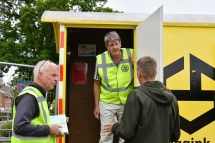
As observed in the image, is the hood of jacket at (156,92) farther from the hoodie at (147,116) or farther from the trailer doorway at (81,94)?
the trailer doorway at (81,94)

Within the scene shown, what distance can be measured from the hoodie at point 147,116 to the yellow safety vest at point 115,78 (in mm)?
1272

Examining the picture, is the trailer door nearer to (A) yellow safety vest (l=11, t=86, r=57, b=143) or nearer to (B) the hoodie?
(B) the hoodie

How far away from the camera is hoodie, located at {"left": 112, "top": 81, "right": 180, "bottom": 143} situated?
95.0 inches

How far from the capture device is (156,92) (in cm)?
249

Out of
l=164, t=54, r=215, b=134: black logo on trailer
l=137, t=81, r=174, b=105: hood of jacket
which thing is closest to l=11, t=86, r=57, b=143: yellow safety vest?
l=137, t=81, r=174, b=105: hood of jacket

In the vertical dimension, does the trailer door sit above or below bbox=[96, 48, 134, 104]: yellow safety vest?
above

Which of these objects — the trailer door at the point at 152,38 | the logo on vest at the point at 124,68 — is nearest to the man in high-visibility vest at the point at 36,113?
the trailer door at the point at 152,38

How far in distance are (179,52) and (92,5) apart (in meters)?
18.0

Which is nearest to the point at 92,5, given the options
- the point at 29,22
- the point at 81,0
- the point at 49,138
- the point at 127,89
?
the point at 81,0

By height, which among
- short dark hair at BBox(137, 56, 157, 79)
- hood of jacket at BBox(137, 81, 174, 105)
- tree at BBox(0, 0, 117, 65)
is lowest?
hood of jacket at BBox(137, 81, 174, 105)

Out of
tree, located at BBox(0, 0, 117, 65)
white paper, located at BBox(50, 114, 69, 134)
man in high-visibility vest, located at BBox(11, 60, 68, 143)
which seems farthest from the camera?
tree, located at BBox(0, 0, 117, 65)

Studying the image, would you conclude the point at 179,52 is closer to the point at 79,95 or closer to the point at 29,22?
the point at 79,95

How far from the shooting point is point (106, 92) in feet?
12.7

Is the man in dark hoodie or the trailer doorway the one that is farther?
the trailer doorway
